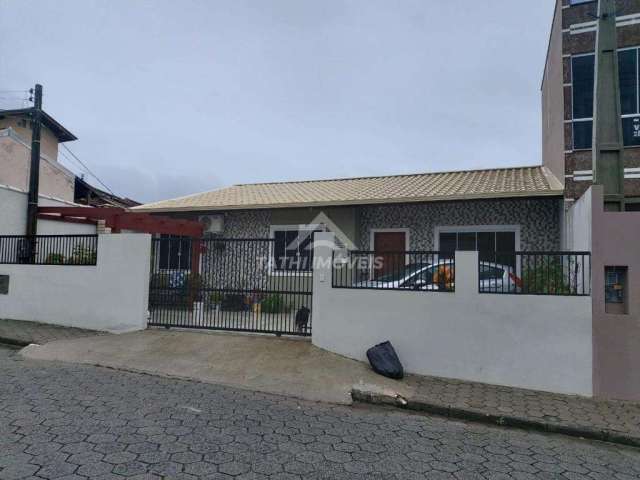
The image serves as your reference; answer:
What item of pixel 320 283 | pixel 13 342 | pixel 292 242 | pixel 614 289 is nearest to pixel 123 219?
pixel 13 342

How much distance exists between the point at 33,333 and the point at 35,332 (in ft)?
0.29

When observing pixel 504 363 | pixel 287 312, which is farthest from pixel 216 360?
pixel 504 363

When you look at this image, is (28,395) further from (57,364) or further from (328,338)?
(328,338)

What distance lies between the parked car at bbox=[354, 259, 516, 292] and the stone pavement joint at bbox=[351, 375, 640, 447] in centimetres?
139

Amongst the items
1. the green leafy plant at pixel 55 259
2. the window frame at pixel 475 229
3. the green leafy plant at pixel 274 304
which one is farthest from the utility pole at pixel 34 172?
the window frame at pixel 475 229

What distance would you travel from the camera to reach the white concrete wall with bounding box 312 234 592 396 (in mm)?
5742

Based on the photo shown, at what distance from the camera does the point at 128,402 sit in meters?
4.80

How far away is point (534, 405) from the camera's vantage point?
17.2 feet

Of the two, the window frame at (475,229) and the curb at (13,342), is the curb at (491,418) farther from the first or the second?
the window frame at (475,229)

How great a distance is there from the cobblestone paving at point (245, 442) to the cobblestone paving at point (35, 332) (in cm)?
258

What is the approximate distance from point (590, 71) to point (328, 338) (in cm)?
819

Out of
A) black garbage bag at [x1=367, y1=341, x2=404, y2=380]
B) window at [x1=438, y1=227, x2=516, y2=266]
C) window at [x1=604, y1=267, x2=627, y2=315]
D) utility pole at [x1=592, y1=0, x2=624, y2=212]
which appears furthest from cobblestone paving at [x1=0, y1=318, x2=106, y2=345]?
utility pole at [x1=592, y1=0, x2=624, y2=212]

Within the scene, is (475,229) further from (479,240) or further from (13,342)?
(13,342)

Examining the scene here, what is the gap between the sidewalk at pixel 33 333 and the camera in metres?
7.54
